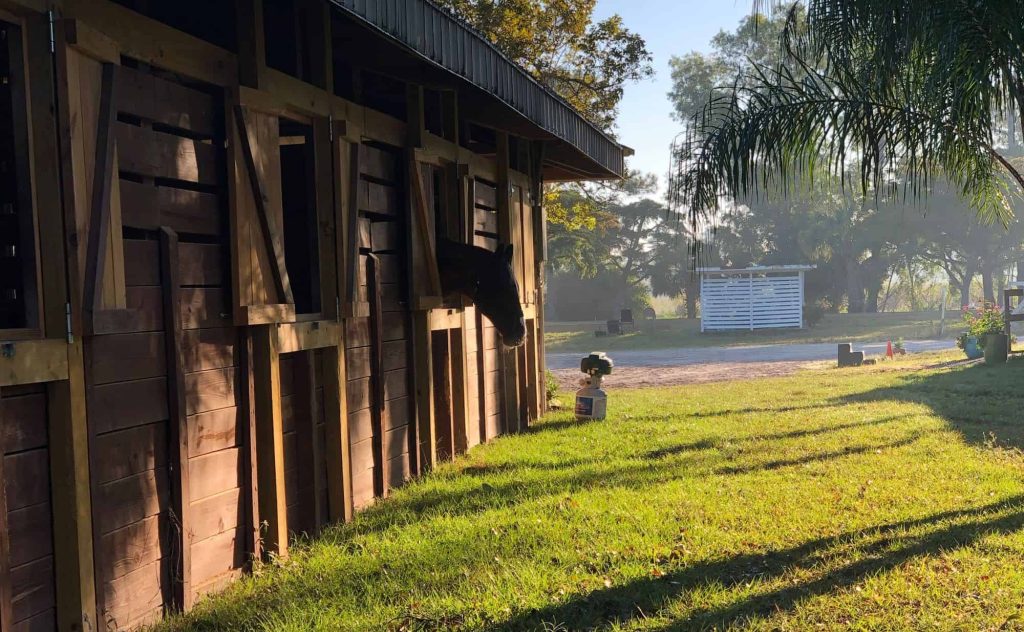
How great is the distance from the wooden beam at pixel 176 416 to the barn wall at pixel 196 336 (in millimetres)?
11

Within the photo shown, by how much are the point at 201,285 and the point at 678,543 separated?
10.3 ft

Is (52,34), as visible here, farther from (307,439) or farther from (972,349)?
(972,349)

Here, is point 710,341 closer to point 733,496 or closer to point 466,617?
point 733,496

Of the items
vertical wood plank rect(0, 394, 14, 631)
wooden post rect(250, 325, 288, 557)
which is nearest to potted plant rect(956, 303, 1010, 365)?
wooden post rect(250, 325, 288, 557)

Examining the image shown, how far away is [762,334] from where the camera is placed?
121 ft

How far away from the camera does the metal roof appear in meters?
4.30

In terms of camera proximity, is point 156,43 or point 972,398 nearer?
point 156,43

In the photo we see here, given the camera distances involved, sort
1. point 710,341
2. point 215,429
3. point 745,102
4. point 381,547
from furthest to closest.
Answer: point 710,341 → point 745,102 → point 381,547 → point 215,429

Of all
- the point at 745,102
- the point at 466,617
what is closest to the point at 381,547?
the point at 466,617

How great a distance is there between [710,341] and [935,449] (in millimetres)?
27365

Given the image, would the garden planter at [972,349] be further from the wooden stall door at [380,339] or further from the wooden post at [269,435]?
the wooden post at [269,435]

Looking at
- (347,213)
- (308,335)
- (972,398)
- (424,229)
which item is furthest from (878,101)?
(972,398)

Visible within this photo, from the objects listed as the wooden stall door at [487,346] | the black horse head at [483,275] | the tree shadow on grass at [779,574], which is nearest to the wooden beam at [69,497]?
the tree shadow on grass at [779,574]

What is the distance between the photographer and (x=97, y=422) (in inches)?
141
